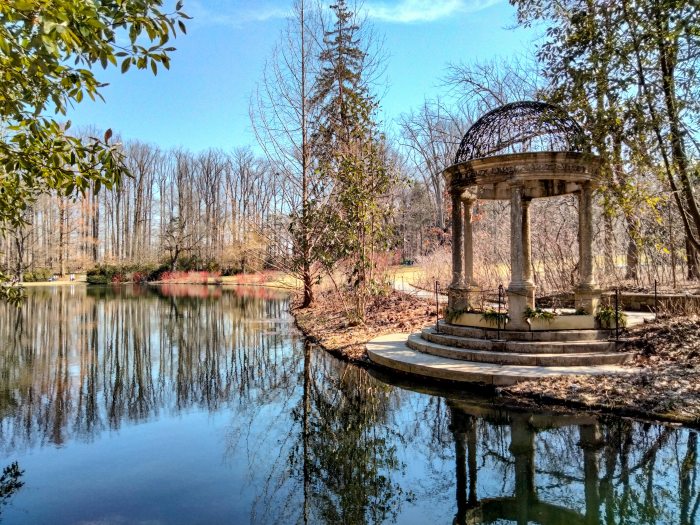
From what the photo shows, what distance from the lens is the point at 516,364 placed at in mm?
7438

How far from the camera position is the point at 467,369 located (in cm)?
722

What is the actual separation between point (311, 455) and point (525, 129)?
7.83 meters

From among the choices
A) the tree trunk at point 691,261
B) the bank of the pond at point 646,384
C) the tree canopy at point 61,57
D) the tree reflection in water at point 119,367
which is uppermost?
the tree canopy at point 61,57

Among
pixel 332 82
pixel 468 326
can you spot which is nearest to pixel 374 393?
pixel 468 326

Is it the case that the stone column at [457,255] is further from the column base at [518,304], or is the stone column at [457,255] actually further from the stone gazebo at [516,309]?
the column base at [518,304]

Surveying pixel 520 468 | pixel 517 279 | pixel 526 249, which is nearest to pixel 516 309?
pixel 517 279

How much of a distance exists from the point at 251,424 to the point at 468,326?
4.73m

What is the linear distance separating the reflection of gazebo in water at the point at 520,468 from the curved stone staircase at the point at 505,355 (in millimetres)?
988

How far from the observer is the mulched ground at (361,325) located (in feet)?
34.9

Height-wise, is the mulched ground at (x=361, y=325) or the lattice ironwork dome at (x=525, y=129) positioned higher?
the lattice ironwork dome at (x=525, y=129)

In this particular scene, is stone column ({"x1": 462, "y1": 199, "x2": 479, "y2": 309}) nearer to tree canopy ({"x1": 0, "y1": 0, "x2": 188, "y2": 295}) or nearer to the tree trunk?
the tree trunk

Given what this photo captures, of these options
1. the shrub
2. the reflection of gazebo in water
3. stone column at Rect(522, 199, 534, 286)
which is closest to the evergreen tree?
stone column at Rect(522, 199, 534, 286)

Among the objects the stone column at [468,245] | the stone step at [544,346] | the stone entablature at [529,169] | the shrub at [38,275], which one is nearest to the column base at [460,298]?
the stone column at [468,245]

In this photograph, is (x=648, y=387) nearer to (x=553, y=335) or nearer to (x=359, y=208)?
(x=553, y=335)
